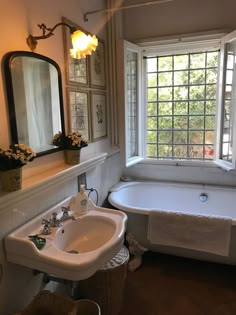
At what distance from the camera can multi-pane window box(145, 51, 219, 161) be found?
3.01m

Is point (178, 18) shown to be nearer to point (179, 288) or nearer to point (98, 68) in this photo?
point (98, 68)

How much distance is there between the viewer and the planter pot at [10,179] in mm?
1378

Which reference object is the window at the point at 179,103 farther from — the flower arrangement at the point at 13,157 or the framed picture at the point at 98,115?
the flower arrangement at the point at 13,157

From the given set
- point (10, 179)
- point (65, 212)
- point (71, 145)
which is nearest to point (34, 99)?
point (71, 145)

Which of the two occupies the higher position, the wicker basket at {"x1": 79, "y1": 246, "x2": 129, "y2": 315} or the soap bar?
the soap bar

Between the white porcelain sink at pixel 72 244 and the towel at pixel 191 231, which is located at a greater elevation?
the white porcelain sink at pixel 72 244

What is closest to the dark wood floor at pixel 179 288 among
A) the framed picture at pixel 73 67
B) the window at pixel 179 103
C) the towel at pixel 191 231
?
the towel at pixel 191 231

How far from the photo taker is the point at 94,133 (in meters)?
2.55

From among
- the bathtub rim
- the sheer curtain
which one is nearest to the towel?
the bathtub rim

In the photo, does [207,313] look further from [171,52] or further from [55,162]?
[171,52]

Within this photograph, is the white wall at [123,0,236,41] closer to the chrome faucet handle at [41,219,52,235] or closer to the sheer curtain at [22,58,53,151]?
the sheer curtain at [22,58,53,151]

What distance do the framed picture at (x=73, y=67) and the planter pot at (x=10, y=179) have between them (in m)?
0.96

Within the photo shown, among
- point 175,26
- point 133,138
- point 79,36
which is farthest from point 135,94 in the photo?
point 79,36

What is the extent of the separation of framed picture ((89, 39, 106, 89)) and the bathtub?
1.13 metres
